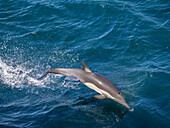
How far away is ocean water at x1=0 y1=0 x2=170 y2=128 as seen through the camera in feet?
27.9

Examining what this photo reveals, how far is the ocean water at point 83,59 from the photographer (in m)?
8.49

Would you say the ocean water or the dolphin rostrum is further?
the dolphin rostrum

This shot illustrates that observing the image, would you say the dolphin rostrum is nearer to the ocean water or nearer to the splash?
the ocean water

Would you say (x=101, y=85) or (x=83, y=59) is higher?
(x=83, y=59)

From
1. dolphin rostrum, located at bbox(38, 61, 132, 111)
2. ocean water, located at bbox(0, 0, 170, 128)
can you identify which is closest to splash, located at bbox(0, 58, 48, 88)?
ocean water, located at bbox(0, 0, 170, 128)

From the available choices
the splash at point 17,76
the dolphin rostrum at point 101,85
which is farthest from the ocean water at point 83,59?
the dolphin rostrum at point 101,85

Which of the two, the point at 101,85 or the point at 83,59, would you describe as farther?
the point at 83,59

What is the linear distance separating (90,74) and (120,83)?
191 cm

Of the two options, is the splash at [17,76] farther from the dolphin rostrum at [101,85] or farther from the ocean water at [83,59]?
the dolphin rostrum at [101,85]

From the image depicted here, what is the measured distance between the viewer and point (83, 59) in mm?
12109

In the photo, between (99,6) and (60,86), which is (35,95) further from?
(99,6)

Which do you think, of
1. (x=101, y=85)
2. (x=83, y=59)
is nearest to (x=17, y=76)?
(x=83, y=59)

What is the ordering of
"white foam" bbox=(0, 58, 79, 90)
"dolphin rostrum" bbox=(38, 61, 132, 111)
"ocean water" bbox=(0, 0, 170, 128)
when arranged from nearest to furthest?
"ocean water" bbox=(0, 0, 170, 128)
"dolphin rostrum" bbox=(38, 61, 132, 111)
"white foam" bbox=(0, 58, 79, 90)

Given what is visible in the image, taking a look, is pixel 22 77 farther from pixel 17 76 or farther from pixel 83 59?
pixel 83 59
